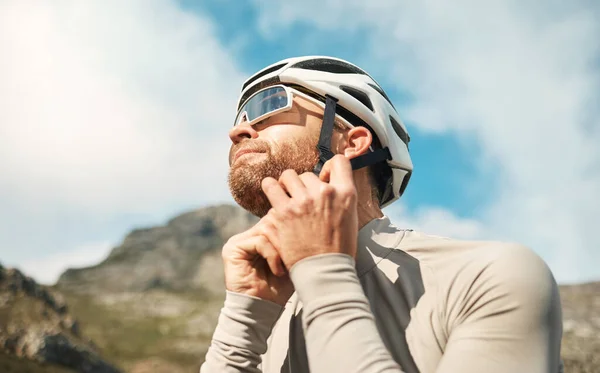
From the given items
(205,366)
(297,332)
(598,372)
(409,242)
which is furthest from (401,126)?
(598,372)

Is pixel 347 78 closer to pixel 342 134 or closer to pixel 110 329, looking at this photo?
pixel 342 134

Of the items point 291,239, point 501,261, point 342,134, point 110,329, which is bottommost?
point 110,329

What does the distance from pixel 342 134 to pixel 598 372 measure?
1349 centimetres

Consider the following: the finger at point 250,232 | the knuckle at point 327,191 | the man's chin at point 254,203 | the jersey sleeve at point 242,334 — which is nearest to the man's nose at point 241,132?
the man's chin at point 254,203

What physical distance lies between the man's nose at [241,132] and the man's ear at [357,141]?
1200mm

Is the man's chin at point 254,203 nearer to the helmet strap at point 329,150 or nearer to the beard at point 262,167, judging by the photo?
the beard at point 262,167

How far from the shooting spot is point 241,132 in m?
6.55

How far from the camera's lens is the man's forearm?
3500 millimetres

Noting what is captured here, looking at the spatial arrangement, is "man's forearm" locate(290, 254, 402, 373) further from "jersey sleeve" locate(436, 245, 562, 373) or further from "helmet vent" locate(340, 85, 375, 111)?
"helmet vent" locate(340, 85, 375, 111)

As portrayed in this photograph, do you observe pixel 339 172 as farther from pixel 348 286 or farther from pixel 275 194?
pixel 348 286

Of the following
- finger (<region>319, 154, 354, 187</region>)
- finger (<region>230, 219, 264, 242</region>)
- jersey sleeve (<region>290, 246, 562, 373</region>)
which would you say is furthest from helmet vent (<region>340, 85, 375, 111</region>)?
jersey sleeve (<region>290, 246, 562, 373</region>)

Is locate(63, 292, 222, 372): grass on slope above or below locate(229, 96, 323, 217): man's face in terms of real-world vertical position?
below

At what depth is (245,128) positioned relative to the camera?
6484 millimetres

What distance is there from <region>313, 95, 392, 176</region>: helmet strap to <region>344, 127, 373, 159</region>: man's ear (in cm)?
17
